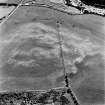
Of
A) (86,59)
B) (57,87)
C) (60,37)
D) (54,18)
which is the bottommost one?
(57,87)

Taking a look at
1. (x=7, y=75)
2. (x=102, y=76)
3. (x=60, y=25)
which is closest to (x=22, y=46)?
(x=7, y=75)

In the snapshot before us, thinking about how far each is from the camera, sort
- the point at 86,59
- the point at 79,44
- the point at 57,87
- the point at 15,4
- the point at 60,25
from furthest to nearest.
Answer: the point at 15,4, the point at 60,25, the point at 79,44, the point at 86,59, the point at 57,87

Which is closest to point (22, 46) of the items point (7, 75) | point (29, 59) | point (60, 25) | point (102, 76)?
point (29, 59)

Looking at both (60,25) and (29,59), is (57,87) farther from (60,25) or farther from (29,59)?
(60,25)

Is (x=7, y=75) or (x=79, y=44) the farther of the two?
(x=79, y=44)

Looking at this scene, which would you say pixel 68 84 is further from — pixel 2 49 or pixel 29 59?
pixel 2 49

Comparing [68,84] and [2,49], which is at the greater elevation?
[2,49]

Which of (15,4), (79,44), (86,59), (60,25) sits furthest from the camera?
(15,4)
